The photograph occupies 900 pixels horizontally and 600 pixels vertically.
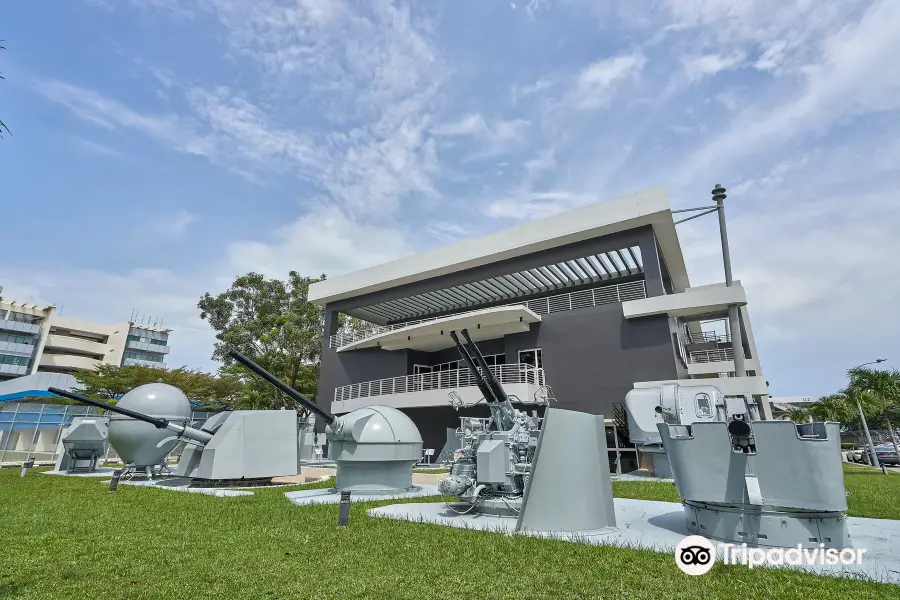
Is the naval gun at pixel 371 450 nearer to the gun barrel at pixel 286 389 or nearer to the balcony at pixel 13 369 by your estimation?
the gun barrel at pixel 286 389

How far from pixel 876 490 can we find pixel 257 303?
3548cm

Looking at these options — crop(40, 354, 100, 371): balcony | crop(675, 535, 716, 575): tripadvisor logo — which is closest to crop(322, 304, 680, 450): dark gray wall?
crop(675, 535, 716, 575): tripadvisor logo

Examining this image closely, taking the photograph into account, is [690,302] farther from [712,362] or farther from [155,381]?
Result: [155,381]

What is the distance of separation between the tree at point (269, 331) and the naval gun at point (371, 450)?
69.6 ft

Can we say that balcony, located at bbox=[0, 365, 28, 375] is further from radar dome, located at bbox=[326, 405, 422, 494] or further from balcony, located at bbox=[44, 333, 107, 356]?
radar dome, located at bbox=[326, 405, 422, 494]

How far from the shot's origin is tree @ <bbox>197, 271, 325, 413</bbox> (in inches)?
1268

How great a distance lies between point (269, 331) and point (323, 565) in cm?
3020

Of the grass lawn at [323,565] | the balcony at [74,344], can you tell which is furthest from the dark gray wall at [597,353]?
the balcony at [74,344]

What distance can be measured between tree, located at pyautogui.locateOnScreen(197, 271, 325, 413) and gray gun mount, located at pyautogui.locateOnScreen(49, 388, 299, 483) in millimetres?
18217

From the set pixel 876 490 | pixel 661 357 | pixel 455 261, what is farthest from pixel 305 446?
pixel 876 490

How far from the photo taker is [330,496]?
1107 centimetres

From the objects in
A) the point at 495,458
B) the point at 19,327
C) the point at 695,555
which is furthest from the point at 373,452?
the point at 19,327

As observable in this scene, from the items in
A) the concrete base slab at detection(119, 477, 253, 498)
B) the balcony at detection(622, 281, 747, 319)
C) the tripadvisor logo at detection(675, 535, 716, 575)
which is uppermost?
the balcony at detection(622, 281, 747, 319)

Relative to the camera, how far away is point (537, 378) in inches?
816
